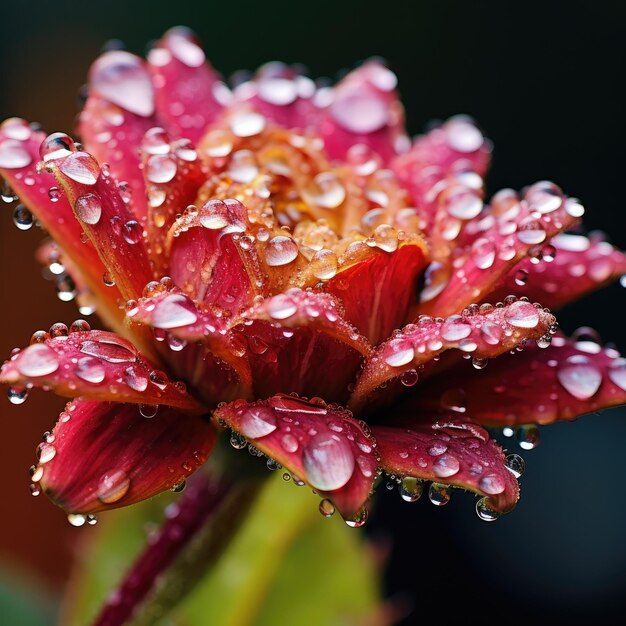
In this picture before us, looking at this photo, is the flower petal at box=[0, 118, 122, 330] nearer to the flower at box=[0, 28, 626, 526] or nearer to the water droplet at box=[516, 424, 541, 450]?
the flower at box=[0, 28, 626, 526]

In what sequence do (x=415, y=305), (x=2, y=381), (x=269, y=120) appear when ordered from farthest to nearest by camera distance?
(x=269, y=120), (x=415, y=305), (x=2, y=381)

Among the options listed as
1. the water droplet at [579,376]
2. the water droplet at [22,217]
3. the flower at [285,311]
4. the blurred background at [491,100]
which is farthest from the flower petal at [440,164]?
the blurred background at [491,100]

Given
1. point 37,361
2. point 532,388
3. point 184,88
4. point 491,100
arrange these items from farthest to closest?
point 491,100, point 184,88, point 532,388, point 37,361

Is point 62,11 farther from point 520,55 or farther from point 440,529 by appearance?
point 440,529

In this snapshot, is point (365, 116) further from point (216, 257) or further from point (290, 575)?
point (290, 575)

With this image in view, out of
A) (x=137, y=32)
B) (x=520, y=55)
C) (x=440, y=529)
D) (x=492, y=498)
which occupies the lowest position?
(x=440, y=529)

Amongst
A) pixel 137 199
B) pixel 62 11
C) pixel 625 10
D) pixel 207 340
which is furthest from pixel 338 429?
pixel 625 10

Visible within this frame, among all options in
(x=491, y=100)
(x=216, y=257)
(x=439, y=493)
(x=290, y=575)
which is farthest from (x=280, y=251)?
(x=491, y=100)
